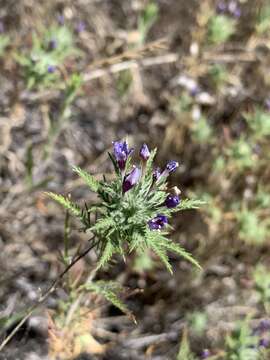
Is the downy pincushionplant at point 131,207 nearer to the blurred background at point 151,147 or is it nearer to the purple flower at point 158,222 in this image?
the purple flower at point 158,222

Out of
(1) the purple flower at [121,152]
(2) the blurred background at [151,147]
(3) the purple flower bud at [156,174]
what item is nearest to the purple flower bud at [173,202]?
(3) the purple flower bud at [156,174]

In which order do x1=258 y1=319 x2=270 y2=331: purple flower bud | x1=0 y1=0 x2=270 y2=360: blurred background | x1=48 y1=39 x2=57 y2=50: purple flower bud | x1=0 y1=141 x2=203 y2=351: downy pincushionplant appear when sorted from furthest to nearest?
1. x1=0 y1=0 x2=270 y2=360: blurred background
2. x1=48 y1=39 x2=57 y2=50: purple flower bud
3. x1=258 y1=319 x2=270 y2=331: purple flower bud
4. x1=0 y1=141 x2=203 y2=351: downy pincushionplant

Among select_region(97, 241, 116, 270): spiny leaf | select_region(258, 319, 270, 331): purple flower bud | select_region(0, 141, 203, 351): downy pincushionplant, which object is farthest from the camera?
select_region(258, 319, 270, 331): purple flower bud

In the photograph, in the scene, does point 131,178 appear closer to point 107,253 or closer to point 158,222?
point 158,222

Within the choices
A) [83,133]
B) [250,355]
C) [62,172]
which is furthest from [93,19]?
[250,355]

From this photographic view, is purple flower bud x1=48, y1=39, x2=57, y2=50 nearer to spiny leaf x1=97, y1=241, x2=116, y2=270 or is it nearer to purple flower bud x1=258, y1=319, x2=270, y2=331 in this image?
spiny leaf x1=97, y1=241, x2=116, y2=270

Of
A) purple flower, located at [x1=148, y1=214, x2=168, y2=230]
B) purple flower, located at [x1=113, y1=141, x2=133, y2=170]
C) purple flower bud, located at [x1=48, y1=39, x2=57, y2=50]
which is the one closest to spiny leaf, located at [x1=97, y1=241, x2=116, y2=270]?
purple flower, located at [x1=148, y1=214, x2=168, y2=230]
